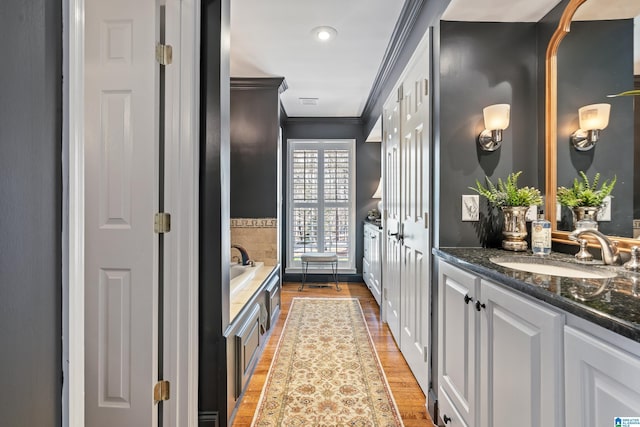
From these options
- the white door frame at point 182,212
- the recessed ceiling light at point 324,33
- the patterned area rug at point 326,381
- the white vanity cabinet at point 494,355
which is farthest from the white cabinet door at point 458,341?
the recessed ceiling light at point 324,33

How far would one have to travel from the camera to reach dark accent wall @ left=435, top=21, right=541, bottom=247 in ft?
5.76

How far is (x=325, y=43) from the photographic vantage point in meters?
2.84

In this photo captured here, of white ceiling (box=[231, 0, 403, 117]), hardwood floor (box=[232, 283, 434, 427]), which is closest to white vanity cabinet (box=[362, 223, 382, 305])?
hardwood floor (box=[232, 283, 434, 427])

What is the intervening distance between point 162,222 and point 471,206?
1.57 m

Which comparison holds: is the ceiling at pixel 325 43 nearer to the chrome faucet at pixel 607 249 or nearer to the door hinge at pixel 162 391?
the chrome faucet at pixel 607 249

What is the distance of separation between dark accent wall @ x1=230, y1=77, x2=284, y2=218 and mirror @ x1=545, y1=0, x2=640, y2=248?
2704 mm

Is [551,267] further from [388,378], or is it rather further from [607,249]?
[388,378]

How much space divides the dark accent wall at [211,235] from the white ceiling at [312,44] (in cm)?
92

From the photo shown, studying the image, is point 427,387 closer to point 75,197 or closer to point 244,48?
point 75,197

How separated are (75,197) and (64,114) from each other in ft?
0.58

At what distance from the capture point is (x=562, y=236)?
1.59m

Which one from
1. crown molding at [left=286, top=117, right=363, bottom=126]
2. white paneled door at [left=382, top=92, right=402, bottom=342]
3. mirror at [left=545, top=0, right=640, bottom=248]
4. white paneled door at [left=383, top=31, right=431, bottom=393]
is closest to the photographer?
mirror at [left=545, top=0, right=640, bottom=248]
